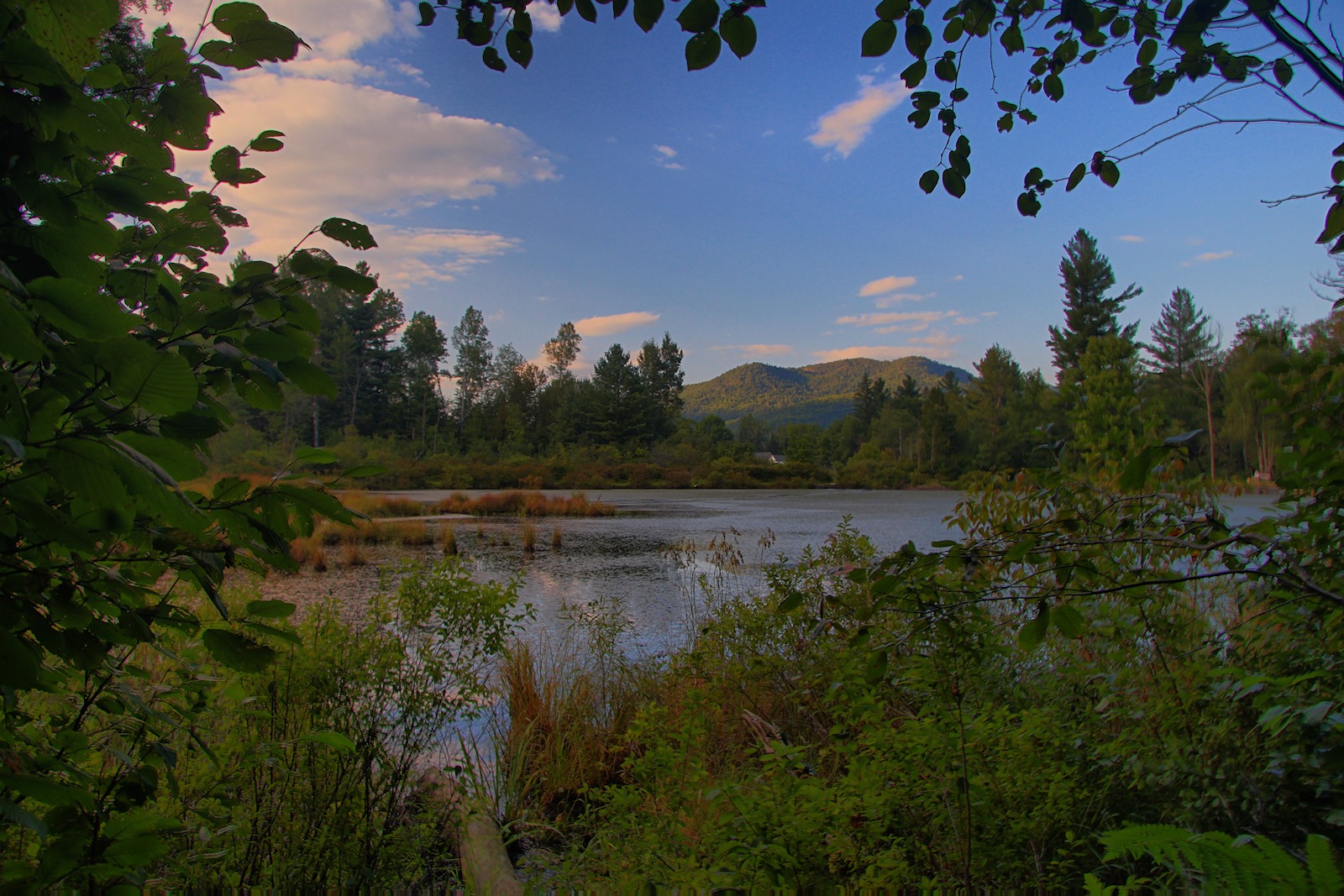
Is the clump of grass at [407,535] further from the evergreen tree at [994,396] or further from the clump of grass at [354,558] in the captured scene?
the evergreen tree at [994,396]

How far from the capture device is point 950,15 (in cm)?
136

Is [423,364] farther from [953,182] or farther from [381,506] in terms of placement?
[953,182]

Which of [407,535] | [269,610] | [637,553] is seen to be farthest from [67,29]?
[407,535]

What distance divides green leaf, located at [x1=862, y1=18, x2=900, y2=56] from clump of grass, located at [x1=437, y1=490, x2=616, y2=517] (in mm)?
18692

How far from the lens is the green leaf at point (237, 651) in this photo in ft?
2.58

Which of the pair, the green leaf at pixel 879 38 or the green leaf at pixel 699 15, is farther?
the green leaf at pixel 879 38

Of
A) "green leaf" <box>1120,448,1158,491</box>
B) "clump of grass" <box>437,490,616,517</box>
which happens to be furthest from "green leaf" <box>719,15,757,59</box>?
"clump of grass" <box>437,490,616,517</box>

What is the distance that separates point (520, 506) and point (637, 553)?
33.3ft

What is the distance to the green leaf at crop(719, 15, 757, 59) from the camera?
3.02 feet

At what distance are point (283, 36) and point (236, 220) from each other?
12.9 inches

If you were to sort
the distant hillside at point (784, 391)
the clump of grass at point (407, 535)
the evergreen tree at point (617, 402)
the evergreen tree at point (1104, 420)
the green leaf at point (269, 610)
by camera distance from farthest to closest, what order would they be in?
the distant hillside at point (784, 391) → the evergreen tree at point (617, 402) → the clump of grass at point (407, 535) → the evergreen tree at point (1104, 420) → the green leaf at point (269, 610)

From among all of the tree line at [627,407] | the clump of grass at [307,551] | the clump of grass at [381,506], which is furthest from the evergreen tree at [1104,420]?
the tree line at [627,407]

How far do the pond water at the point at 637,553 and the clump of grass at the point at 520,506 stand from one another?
1.12 metres

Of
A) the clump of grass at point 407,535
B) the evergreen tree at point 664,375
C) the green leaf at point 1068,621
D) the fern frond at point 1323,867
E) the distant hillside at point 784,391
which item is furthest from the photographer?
the distant hillside at point 784,391
